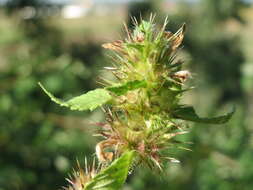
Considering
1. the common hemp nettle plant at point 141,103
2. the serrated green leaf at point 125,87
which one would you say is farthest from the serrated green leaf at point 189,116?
the serrated green leaf at point 125,87

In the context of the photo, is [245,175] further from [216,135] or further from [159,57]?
[159,57]

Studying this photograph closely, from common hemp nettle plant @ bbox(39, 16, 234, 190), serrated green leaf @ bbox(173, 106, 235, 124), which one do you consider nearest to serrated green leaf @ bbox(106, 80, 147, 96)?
common hemp nettle plant @ bbox(39, 16, 234, 190)

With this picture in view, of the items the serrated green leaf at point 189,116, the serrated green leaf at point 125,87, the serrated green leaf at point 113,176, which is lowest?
the serrated green leaf at point 113,176

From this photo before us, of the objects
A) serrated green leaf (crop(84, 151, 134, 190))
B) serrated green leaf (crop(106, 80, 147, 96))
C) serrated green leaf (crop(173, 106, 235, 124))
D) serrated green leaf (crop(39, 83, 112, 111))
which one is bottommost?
serrated green leaf (crop(84, 151, 134, 190))

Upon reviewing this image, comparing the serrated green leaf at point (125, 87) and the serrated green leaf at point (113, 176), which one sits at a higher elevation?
the serrated green leaf at point (125, 87)

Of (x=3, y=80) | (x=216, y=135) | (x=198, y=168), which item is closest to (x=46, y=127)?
(x=3, y=80)

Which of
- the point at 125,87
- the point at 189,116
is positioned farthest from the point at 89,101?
the point at 189,116

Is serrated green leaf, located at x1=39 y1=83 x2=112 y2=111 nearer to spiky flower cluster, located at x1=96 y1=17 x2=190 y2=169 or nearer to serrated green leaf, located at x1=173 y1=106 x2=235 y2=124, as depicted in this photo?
spiky flower cluster, located at x1=96 y1=17 x2=190 y2=169

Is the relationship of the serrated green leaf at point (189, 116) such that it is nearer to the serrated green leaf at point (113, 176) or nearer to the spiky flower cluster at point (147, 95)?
the spiky flower cluster at point (147, 95)
